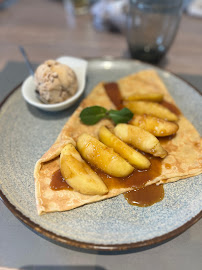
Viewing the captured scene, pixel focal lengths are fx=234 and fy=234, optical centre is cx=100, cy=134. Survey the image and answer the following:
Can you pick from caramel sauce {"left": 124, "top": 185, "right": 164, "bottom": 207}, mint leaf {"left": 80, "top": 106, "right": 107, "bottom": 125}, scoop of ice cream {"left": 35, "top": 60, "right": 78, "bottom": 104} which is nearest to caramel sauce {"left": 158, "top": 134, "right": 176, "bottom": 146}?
caramel sauce {"left": 124, "top": 185, "right": 164, "bottom": 207}

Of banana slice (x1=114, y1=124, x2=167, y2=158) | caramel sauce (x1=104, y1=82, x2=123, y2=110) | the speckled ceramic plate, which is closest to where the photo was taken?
the speckled ceramic plate

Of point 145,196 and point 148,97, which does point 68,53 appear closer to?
point 148,97

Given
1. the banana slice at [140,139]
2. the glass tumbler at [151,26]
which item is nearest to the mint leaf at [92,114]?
the banana slice at [140,139]

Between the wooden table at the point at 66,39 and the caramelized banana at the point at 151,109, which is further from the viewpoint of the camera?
the wooden table at the point at 66,39

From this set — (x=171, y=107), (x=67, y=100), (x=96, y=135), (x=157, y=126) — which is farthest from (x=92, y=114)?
(x=171, y=107)

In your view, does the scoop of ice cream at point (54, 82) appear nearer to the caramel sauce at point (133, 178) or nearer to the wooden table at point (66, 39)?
the caramel sauce at point (133, 178)

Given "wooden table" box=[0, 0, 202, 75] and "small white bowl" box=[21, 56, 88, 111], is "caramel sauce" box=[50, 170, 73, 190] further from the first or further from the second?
"wooden table" box=[0, 0, 202, 75]
